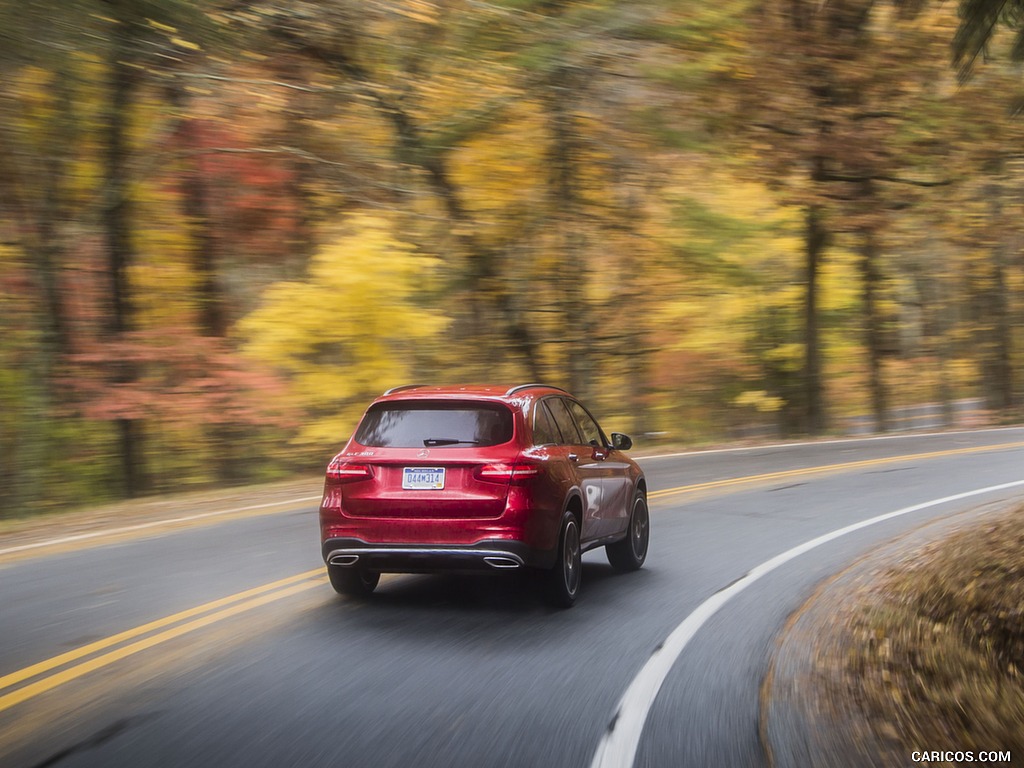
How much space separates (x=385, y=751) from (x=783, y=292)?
2937 cm

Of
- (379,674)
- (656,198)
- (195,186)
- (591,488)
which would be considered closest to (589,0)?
(656,198)

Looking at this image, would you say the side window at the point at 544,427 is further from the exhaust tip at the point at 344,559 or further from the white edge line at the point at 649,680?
the white edge line at the point at 649,680

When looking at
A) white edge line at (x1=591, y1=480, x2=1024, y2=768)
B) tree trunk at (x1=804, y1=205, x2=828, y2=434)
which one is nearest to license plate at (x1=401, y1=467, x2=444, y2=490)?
white edge line at (x1=591, y1=480, x2=1024, y2=768)

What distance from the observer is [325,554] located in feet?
27.4

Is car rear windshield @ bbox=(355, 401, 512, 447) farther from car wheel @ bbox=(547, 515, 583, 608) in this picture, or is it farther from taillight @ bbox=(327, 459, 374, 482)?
car wheel @ bbox=(547, 515, 583, 608)

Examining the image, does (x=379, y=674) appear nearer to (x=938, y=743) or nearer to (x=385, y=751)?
(x=385, y=751)

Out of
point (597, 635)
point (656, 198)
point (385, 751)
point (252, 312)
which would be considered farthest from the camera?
point (656, 198)

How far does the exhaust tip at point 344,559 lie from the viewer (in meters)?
8.20

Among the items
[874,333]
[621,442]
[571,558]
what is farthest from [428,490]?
[874,333]

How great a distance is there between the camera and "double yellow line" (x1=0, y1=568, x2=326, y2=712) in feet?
20.2

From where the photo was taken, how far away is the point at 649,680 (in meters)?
6.37

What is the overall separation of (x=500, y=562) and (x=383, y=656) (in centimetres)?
130

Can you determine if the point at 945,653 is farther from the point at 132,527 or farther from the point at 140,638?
the point at 132,527

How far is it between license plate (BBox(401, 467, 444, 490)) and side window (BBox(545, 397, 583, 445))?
1.49 m
